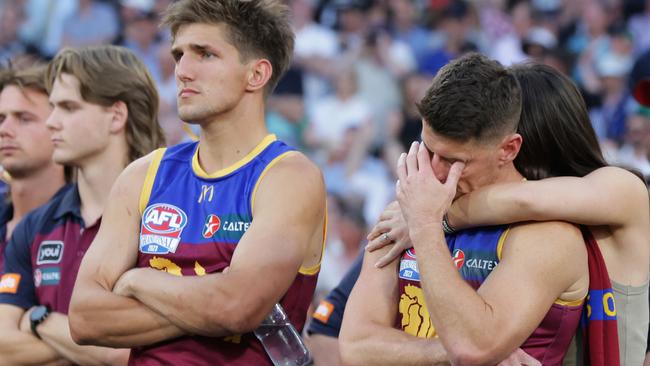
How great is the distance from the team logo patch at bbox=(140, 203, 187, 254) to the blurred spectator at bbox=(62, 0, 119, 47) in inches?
381

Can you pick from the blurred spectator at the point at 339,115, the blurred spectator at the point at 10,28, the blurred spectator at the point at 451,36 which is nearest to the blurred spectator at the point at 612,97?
the blurred spectator at the point at 451,36

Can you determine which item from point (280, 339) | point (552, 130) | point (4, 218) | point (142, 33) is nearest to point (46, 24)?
point (142, 33)

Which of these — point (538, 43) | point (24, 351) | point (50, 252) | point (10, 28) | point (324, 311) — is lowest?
point (24, 351)

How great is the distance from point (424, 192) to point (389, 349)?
0.64 m

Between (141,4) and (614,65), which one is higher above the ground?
(141,4)

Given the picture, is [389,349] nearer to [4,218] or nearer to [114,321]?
[114,321]

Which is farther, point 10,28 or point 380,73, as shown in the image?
point 10,28

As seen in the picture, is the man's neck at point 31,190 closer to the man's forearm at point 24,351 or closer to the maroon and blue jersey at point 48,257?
the maroon and blue jersey at point 48,257

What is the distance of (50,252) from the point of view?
565cm

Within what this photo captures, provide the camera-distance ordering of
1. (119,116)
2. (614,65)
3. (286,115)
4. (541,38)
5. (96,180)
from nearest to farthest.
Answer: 1. (96,180)
2. (119,116)
3. (614,65)
4. (541,38)
5. (286,115)

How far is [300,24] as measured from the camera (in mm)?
13500

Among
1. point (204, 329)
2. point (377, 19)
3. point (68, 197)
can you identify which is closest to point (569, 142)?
point (204, 329)

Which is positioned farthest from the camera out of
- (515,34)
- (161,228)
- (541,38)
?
(515,34)

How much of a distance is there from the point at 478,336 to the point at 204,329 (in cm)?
114
